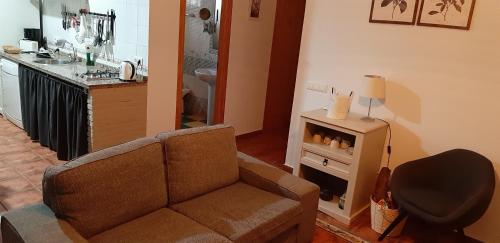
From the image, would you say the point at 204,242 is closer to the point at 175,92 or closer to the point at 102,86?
the point at 102,86

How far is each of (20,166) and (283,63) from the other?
3341 millimetres

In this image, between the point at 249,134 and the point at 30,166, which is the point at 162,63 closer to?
the point at 30,166

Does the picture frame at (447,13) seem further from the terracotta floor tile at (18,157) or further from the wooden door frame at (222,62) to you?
the terracotta floor tile at (18,157)

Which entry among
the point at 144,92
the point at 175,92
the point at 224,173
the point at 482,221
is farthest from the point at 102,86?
the point at 482,221

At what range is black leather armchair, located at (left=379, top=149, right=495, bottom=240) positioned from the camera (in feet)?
7.32

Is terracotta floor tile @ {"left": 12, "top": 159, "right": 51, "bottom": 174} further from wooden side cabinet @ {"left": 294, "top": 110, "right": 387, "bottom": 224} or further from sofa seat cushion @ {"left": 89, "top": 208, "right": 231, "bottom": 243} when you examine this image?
wooden side cabinet @ {"left": 294, "top": 110, "right": 387, "bottom": 224}

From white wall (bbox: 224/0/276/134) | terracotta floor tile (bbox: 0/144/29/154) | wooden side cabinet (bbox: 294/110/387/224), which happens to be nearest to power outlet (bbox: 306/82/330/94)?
wooden side cabinet (bbox: 294/110/387/224)

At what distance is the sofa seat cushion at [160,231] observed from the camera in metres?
1.65

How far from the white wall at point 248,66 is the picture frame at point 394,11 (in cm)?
170

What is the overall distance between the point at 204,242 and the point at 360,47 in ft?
7.24

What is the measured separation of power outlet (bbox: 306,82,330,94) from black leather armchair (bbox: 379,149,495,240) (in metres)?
1.00

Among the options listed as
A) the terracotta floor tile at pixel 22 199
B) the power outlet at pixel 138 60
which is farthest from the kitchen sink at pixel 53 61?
the terracotta floor tile at pixel 22 199

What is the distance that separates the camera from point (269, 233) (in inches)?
76.7

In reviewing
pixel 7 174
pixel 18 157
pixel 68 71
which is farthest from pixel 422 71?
pixel 18 157
